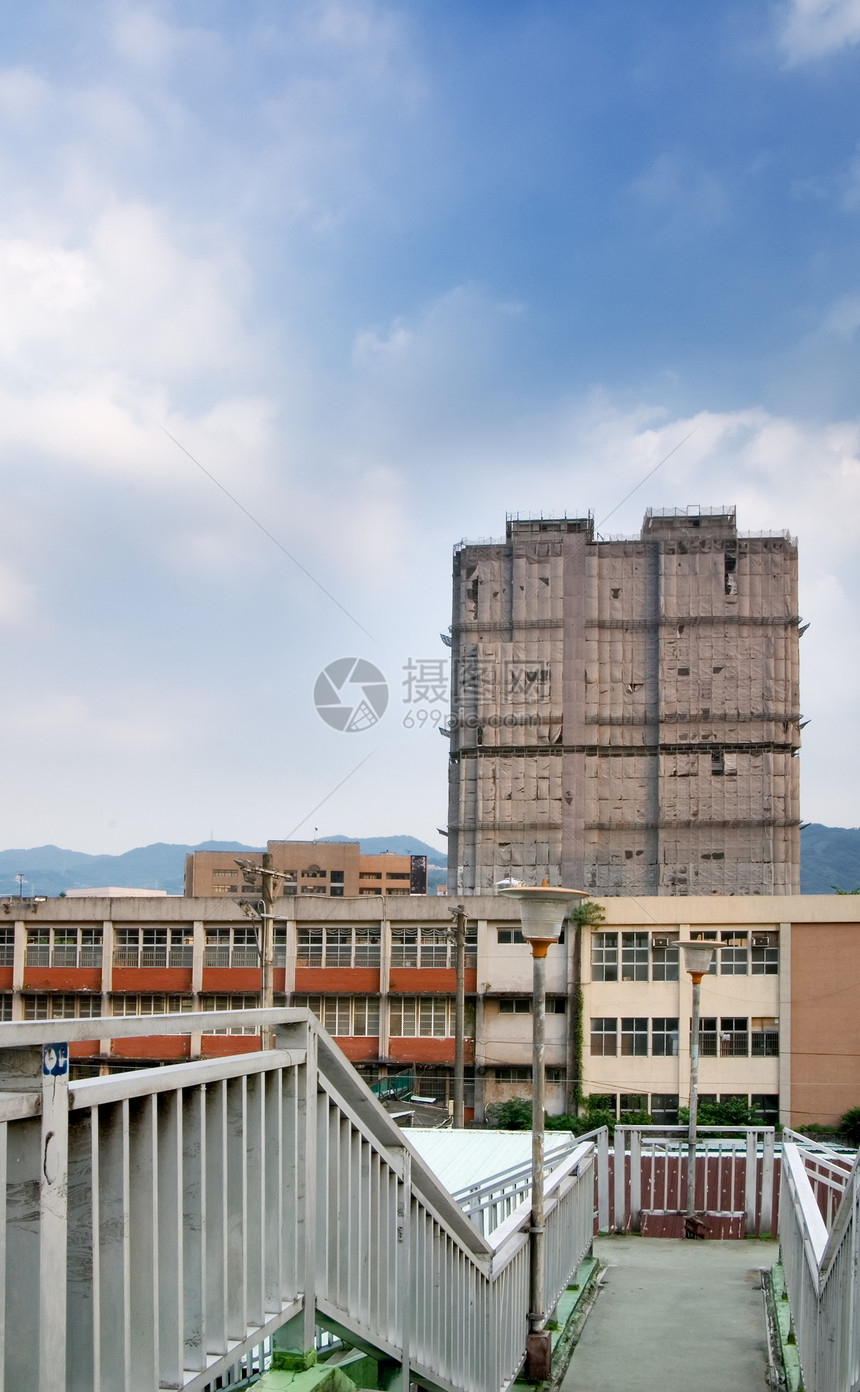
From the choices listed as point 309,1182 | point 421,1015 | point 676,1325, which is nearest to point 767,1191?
point 676,1325

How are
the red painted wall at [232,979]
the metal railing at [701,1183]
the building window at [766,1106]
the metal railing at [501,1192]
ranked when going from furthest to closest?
the red painted wall at [232,979]
the building window at [766,1106]
the metal railing at [701,1183]
the metal railing at [501,1192]

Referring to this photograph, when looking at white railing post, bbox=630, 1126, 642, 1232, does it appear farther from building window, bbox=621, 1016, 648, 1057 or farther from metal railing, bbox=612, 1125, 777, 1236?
building window, bbox=621, 1016, 648, 1057

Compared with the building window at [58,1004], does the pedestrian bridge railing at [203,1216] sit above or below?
above

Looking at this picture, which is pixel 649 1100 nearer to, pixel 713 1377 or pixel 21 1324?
pixel 713 1377

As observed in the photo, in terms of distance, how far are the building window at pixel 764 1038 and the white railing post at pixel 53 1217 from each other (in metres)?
36.2

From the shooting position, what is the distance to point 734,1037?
36969 millimetres

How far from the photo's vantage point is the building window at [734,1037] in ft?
121

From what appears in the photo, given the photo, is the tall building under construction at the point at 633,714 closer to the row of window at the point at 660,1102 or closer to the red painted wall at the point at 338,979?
the red painted wall at the point at 338,979

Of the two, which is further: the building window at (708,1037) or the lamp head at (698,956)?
the building window at (708,1037)

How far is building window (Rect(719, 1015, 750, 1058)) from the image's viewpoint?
3686cm

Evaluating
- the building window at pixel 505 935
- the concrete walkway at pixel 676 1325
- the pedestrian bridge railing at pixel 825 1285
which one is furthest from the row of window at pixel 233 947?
the pedestrian bridge railing at pixel 825 1285

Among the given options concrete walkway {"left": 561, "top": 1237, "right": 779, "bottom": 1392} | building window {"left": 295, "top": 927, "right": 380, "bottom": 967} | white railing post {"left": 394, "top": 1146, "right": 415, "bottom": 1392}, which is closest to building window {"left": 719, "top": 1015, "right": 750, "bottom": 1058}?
building window {"left": 295, "top": 927, "right": 380, "bottom": 967}

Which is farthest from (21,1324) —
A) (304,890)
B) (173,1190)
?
(304,890)

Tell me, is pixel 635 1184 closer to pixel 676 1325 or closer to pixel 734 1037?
pixel 676 1325
